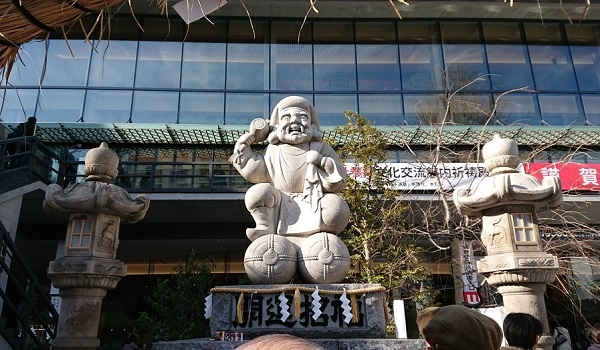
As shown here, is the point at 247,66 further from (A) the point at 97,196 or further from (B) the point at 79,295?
(B) the point at 79,295

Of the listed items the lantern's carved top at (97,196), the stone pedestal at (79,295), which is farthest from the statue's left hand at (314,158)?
the stone pedestal at (79,295)

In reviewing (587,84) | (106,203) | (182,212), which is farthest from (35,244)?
(587,84)

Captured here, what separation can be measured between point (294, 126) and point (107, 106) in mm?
10759

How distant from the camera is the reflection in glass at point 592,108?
46.2ft

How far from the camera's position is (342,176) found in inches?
189

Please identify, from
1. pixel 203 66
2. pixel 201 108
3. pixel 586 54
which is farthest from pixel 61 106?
pixel 586 54

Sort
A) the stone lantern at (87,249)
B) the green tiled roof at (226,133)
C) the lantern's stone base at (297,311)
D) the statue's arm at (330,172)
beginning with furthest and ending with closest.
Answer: the green tiled roof at (226,133) < the stone lantern at (87,249) < the statue's arm at (330,172) < the lantern's stone base at (297,311)

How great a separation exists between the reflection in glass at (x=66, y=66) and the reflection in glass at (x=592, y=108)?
52.8ft

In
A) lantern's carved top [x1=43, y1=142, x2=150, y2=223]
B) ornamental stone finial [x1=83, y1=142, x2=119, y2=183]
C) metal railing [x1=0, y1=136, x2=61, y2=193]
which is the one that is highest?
metal railing [x1=0, y1=136, x2=61, y2=193]

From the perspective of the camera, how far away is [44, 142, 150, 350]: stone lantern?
5.04 meters

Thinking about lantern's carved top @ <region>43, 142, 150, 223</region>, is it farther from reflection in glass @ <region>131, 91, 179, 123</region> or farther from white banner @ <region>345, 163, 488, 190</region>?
reflection in glass @ <region>131, 91, 179, 123</region>

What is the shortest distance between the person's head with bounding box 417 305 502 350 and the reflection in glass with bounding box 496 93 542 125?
13594mm

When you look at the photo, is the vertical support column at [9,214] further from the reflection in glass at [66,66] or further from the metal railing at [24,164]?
the reflection in glass at [66,66]

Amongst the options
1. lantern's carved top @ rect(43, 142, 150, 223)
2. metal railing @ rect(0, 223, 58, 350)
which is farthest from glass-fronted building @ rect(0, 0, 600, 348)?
lantern's carved top @ rect(43, 142, 150, 223)
